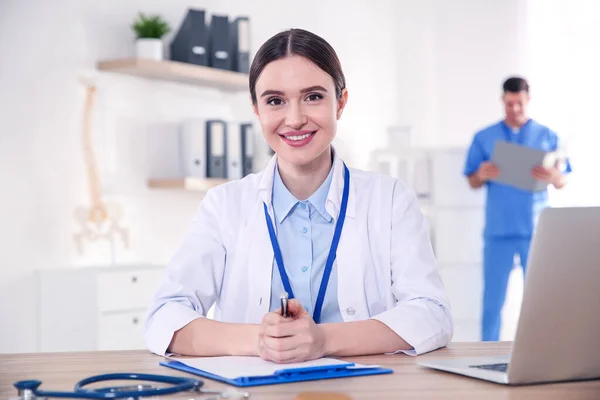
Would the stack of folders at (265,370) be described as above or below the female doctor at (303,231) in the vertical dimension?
below

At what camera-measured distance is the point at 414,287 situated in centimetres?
164

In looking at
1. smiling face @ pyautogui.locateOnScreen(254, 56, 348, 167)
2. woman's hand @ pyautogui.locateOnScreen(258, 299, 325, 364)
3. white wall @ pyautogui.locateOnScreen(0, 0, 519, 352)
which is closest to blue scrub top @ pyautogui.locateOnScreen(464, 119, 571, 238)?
white wall @ pyautogui.locateOnScreen(0, 0, 519, 352)

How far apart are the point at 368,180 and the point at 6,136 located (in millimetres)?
1973

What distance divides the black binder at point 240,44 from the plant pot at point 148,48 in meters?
0.52

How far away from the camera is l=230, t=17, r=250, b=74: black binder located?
4207 mm

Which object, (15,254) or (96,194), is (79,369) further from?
(96,194)

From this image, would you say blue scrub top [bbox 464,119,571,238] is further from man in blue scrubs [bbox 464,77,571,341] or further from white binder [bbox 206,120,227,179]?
white binder [bbox 206,120,227,179]

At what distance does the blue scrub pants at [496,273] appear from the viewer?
15.2 feet

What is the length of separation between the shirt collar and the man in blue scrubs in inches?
118

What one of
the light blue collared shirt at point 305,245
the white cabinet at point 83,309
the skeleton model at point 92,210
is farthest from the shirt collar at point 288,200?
the skeleton model at point 92,210

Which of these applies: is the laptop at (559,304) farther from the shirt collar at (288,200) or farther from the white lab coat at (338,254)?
the shirt collar at (288,200)

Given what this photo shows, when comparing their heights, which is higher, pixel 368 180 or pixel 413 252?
pixel 368 180

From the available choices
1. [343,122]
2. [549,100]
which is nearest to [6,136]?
[343,122]

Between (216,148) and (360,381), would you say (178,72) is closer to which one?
(216,148)
